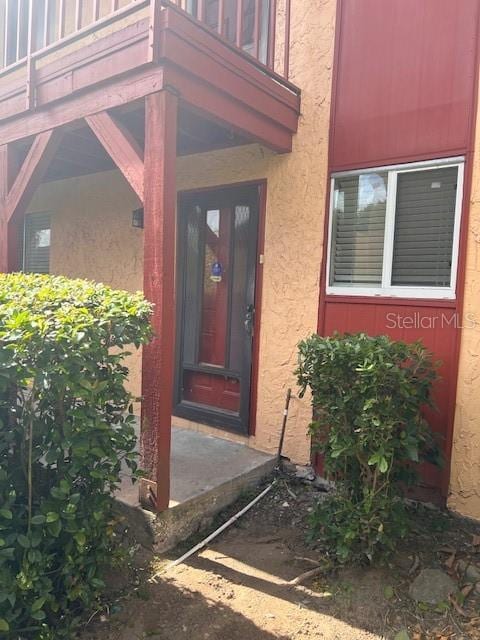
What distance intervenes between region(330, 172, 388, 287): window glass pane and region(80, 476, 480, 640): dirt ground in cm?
184

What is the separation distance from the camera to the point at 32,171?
3.69 m

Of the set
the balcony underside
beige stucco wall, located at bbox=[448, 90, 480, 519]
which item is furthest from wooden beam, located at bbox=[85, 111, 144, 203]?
beige stucco wall, located at bbox=[448, 90, 480, 519]

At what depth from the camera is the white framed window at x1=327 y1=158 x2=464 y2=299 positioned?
3.26 metres

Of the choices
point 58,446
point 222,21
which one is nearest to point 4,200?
point 222,21

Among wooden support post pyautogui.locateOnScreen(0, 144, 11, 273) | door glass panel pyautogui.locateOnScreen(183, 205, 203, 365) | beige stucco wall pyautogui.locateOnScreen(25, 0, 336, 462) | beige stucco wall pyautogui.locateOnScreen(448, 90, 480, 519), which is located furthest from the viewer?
door glass panel pyautogui.locateOnScreen(183, 205, 203, 365)

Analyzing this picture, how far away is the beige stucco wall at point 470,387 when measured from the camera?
309 centimetres

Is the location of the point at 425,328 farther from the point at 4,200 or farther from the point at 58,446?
the point at 4,200

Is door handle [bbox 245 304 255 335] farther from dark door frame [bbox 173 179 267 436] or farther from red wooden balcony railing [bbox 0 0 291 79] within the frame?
red wooden balcony railing [bbox 0 0 291 79]

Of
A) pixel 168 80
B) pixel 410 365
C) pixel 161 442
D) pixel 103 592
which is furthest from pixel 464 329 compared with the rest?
pixel 103 592

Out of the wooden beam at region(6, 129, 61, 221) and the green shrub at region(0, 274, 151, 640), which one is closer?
the green shrub at region(0, 274, 151, 640)

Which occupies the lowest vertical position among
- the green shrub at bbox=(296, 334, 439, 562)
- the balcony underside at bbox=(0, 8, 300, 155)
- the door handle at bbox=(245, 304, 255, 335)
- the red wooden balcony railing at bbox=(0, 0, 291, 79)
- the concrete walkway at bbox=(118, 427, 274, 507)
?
the concrete walkway at bbox=(118, 427, 274, 507)

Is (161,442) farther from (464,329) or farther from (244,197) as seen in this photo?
(244,197)

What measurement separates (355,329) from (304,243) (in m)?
0.82

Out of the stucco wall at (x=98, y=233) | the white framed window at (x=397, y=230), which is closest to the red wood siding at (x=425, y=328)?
the white framed window at (x=397, y=230)
